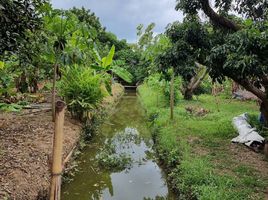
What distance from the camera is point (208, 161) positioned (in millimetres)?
6539

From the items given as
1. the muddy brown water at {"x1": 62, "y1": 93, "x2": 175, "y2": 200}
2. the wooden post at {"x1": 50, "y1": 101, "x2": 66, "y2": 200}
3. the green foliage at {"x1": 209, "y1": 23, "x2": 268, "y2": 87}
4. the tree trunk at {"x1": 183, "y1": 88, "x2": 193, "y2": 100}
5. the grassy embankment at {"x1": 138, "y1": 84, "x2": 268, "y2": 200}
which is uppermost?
the green foliage at {"x1": 209, "y1": 23, "x2": 268, "y2": 87}

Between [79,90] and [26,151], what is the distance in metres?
3.83

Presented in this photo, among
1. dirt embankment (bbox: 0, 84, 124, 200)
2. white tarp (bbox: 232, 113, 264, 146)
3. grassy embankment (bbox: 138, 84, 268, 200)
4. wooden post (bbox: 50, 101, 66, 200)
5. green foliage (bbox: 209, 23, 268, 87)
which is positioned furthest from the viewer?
white tarp (bbox: 232, 113, 264, 146)

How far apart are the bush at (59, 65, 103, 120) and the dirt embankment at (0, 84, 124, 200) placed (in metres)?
0.62

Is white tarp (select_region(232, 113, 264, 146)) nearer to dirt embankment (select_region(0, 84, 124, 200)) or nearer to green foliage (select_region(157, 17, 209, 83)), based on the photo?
green foliage (select_region(157, 17, 209, 83))

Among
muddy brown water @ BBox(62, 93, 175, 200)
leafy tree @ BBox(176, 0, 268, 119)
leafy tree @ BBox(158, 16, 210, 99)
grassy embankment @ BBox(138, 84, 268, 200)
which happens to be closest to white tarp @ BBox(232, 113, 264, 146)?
grassy embankment @ BBox(138, 84, 268, 200)

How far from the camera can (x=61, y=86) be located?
32.4 ft

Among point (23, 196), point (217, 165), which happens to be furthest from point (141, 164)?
point (23, 196)

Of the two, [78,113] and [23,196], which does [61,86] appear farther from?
[23,196]

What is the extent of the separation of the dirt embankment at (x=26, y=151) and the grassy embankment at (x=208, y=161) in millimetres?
2246

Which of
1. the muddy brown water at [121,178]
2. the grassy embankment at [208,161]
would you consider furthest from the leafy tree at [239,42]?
the muddy brown water at [121,178]

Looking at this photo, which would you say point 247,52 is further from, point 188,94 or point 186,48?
point 188,94

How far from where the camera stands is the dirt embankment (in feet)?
15.5

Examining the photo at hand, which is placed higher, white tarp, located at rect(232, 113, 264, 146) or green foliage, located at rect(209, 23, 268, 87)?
green foliage, located at rect(209, 23, 268, 87)
